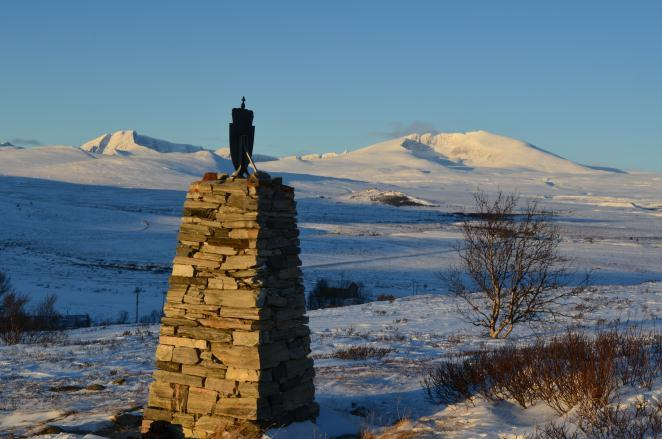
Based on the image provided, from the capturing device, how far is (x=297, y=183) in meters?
162

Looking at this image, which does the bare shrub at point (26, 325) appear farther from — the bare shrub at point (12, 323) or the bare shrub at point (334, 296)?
the bare shrub at point (334, 296)

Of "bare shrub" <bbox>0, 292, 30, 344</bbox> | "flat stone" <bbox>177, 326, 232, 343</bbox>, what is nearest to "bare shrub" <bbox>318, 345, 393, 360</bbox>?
"flat stone" <bbox>177, 326, 232, 343</bbox>

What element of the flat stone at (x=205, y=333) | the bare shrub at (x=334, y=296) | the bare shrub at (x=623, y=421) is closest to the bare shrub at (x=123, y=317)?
the bare shrub at (x=334, y=296)

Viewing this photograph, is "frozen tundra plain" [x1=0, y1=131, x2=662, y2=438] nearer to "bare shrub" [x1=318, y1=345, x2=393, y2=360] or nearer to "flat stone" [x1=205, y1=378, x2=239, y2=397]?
"bare shrub" [x1=318, y1=345, x2=393, y2=360]

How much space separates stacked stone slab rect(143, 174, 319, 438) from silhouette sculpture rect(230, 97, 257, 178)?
0.32 meters

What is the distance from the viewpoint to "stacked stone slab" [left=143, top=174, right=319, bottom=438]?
28.0ft

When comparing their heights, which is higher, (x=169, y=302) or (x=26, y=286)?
(x=169, y=302)

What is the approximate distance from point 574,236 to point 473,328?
5809 cm

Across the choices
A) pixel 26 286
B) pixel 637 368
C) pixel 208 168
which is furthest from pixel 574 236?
pixel 208 168

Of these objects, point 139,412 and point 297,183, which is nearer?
point 139,412

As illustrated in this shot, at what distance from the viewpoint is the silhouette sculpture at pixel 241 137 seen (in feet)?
30.4

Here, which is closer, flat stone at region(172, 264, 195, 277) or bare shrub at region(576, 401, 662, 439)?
bare shrub at region(576, 401, 662, 439)

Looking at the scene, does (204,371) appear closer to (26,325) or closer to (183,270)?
(183,270)

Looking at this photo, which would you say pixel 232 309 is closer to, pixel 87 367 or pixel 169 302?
pixel 169 302
